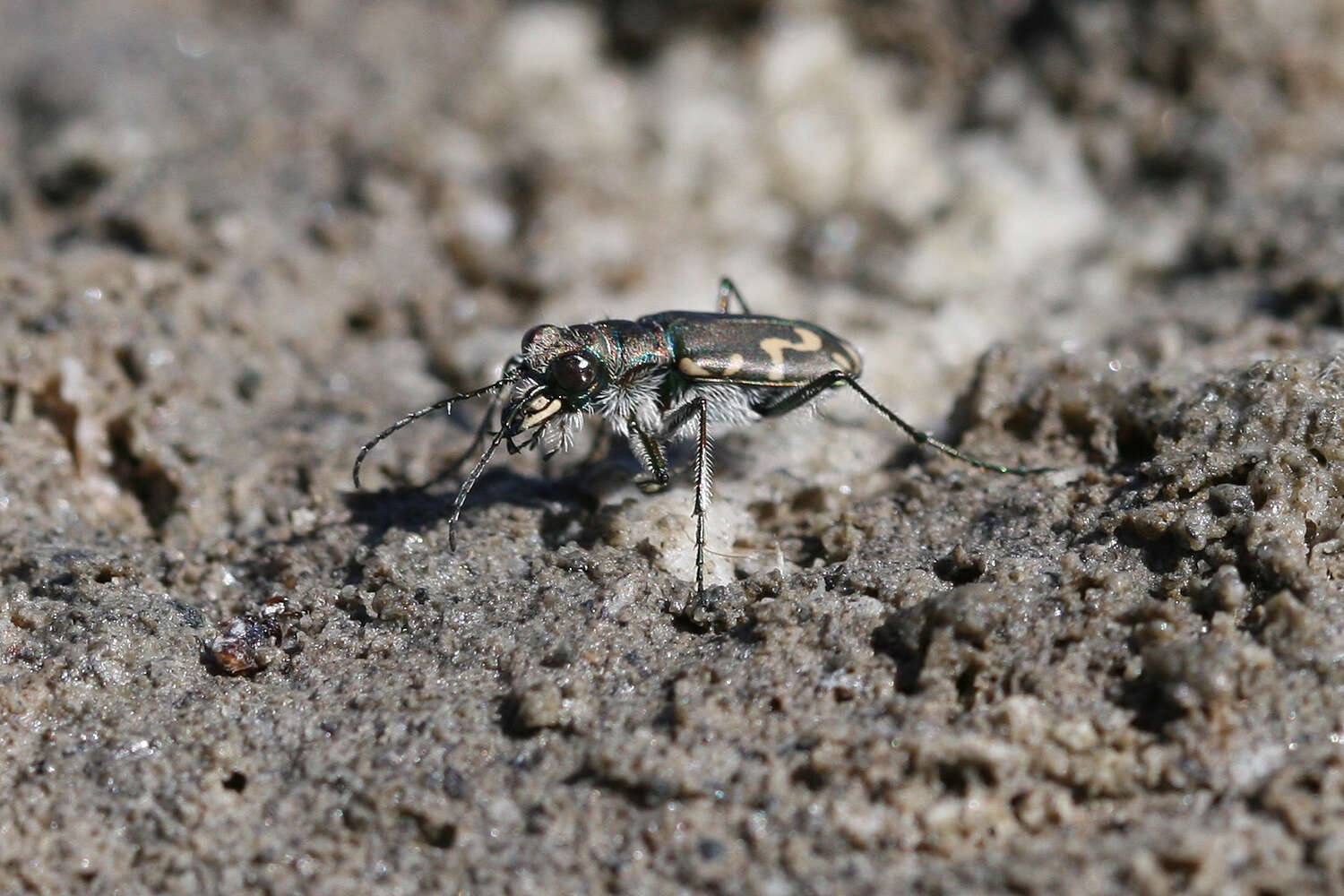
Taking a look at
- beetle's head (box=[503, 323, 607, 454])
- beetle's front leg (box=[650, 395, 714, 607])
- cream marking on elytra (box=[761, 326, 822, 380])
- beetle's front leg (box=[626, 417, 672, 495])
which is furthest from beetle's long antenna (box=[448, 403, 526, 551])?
cream marking on elytra (box=[761, 326, 822, 380])

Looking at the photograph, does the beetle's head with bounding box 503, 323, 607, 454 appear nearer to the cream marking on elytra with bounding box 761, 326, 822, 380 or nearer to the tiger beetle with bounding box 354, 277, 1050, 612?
the tiger beetle with bounding box 354, 277, 1050, 612

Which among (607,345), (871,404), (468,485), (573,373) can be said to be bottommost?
(468,485)

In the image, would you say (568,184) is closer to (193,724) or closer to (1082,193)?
(1082,193)

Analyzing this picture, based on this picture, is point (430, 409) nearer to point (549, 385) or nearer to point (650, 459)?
point (549, 385)

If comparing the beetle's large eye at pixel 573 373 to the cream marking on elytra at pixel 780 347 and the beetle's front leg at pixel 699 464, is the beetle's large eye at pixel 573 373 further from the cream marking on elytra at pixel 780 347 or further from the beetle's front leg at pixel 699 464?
the cream marking on elytra at pixel 780 347

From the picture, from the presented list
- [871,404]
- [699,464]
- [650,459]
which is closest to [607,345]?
[650,459]

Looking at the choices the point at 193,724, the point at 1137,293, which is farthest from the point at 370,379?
the point at 1137,293

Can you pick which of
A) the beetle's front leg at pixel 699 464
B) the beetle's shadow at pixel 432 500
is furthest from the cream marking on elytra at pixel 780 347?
the beetle's shadow at pixel 432 500
